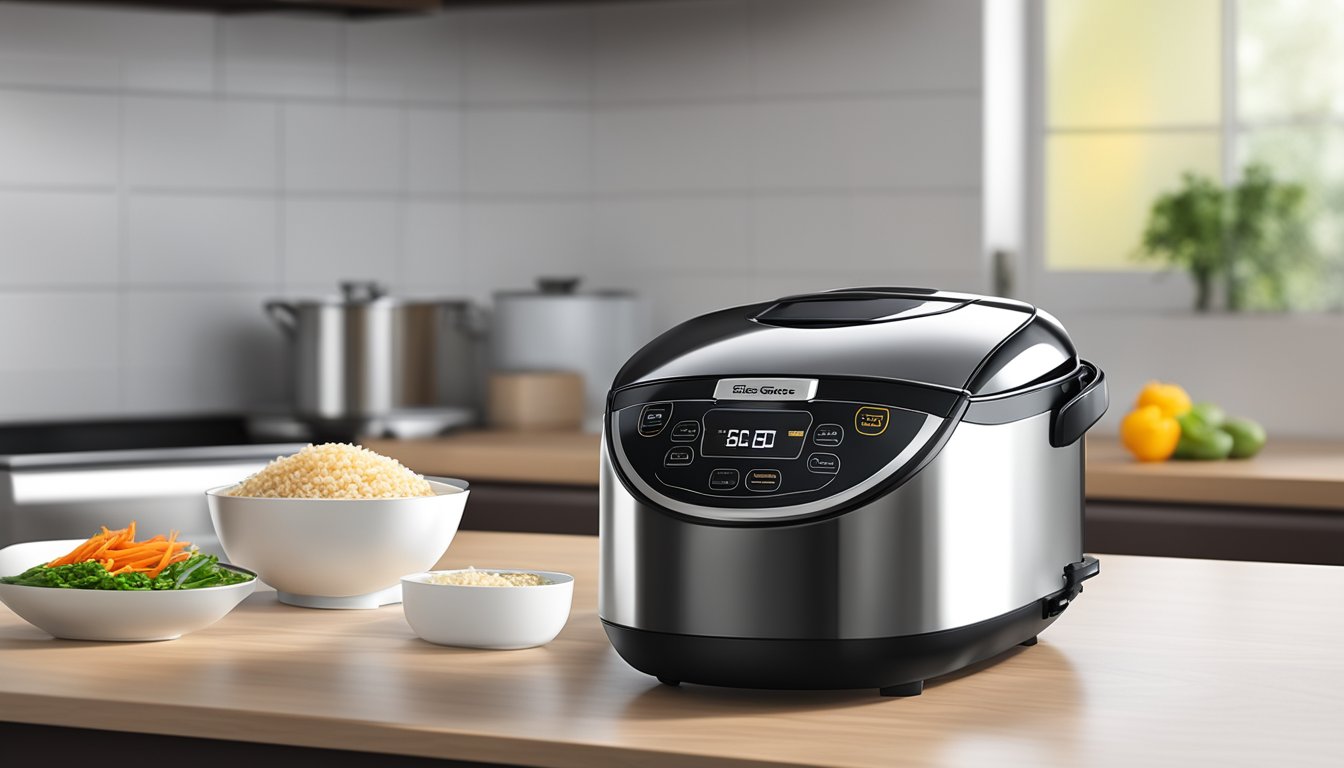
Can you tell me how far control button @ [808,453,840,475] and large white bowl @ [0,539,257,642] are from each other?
16.7 inches

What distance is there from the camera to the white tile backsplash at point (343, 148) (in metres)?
2.98

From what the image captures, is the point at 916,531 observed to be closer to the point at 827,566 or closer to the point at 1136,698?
the point at 827,566

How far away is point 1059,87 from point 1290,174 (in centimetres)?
46

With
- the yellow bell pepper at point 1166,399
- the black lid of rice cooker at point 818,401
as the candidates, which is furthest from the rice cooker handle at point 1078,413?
the yellow bell pepper at point 1166,399

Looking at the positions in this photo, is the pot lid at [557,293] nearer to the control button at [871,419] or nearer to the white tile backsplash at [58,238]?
the white tile backsplash at [58,238]

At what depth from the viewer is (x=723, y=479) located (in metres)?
0.95

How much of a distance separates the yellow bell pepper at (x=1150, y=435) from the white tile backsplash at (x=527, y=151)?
1297 mm

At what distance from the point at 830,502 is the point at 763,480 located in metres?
0.04

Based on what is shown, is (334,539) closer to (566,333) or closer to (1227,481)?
(1227,481)

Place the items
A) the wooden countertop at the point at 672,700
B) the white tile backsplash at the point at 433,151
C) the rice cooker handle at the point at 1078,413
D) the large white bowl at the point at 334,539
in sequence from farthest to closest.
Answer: the white tile backsplash at the point at 433,151 < the large white bowl at the point at 334,539 < the rice cooker handle at the point at 1078,413 < the wooden countertop at the point at 672,700

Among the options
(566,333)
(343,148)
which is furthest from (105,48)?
(566,333)

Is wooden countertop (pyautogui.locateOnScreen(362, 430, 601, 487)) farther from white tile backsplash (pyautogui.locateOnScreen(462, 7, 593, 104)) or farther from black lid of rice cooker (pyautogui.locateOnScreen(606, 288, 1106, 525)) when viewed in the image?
black lid of rice cooker (pyautogui.locateOnScreen(606, 288, 1106, 525))

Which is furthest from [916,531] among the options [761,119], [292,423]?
[761,119]

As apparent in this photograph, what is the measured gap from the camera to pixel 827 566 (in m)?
0.92
